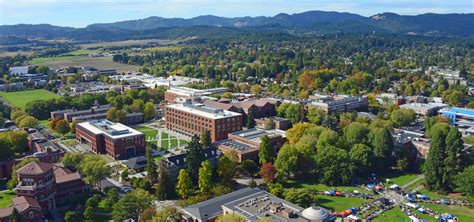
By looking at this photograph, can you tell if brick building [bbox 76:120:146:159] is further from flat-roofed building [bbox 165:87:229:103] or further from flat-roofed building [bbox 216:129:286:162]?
flat-roofed building [bbox 165:87:229:103]

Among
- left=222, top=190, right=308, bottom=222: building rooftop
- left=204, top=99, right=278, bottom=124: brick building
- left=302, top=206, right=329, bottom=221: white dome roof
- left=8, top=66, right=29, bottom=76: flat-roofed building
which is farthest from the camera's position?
left=8, top=66, right=29, bottom=76: flat-roofed building

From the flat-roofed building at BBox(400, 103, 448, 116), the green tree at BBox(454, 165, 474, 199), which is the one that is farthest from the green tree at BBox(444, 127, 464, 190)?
the flat-roofed building at BBox(400, 103, 448, 116)

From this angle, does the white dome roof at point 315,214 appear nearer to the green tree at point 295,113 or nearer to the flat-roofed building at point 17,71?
the green tree at point 295,113

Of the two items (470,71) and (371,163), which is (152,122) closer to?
(371,163)

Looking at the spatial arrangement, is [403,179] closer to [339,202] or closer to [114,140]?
[339,202]

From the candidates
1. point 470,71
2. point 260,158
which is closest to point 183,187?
point 260,158

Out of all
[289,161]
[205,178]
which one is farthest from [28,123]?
[289,161]
